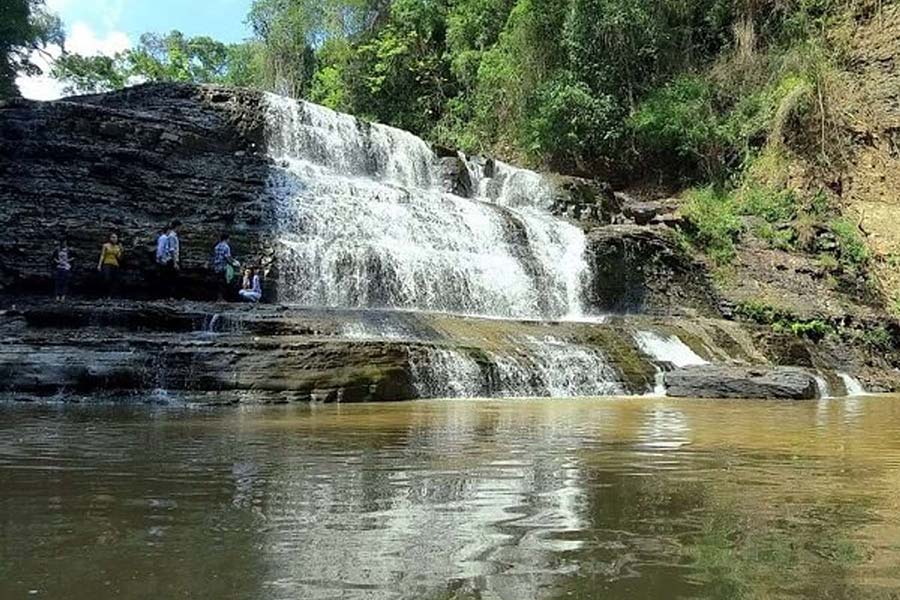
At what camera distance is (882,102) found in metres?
23.6

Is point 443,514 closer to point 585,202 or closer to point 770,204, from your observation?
point 585,202

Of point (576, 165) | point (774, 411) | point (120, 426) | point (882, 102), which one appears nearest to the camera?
point (120, 426)

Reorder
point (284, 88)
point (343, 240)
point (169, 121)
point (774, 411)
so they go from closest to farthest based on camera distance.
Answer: point (774, 411) → point (343, 240) → point (169, 121) → point (284, 88)

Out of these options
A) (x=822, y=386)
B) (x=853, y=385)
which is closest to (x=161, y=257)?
(x=822, y=386)

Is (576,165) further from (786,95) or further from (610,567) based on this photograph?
(610,567)

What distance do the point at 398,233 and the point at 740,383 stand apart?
27.7 ft

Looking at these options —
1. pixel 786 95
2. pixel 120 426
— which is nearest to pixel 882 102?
pixel 786 95

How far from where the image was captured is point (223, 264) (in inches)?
574

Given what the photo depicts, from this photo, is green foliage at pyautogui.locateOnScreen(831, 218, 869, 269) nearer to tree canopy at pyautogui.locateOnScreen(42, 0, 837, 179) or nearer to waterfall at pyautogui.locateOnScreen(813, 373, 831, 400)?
tree canopy at pyautogui.locateOnScreen(42, 0, 837, 179)

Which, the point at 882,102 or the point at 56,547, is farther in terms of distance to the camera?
the point at 882,102

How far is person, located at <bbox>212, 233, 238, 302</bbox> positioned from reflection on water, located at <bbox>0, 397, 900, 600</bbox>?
872 centimetres

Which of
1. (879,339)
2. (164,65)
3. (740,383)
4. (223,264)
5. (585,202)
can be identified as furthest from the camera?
(164,65)

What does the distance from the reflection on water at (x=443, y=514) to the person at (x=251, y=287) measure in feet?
26.7

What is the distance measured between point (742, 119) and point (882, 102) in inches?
146
